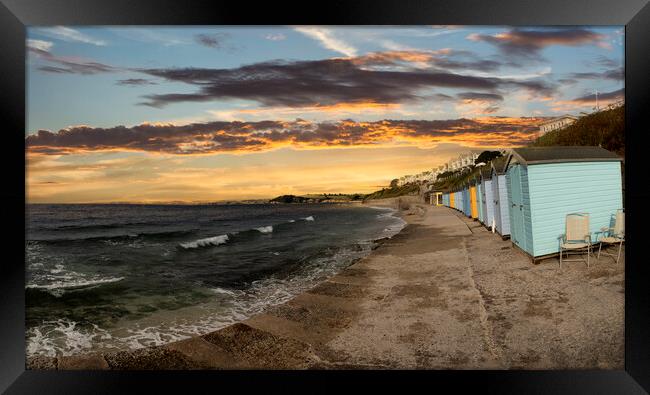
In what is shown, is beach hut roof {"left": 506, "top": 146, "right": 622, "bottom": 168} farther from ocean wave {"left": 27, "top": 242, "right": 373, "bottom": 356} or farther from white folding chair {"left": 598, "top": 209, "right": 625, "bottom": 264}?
ocean wave {"left": 27, "top": 242, "right": 373, "bottom": 356}

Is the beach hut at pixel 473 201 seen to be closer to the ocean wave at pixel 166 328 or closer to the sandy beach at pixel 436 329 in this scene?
the sandy beach at pixel 436 329

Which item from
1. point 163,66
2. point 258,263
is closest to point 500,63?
point 163,66

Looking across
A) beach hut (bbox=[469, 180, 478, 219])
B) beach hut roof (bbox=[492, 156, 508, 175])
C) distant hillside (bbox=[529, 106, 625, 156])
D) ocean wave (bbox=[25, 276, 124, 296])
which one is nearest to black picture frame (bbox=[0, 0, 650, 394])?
distant hillside (bbox=[529, 106, 625, 156])

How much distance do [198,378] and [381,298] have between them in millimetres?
2852

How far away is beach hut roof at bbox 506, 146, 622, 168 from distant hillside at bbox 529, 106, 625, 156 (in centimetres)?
13

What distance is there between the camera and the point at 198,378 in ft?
14.0

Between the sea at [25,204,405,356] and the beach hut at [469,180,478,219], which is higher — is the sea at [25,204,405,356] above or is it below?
below

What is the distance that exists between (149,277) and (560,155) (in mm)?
A: 10608

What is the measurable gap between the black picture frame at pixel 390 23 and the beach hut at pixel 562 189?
8.36ft

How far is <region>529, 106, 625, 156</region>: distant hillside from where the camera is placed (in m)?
6.53

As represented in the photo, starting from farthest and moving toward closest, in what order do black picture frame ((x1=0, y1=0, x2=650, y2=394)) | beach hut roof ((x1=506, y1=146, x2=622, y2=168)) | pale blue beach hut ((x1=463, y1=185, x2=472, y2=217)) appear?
1. pale blue beach hut ((x1=463, y1=185, x2=472, y2=217))
2. beach hut roof ((x1=506, y1=146, x2=622, y2=168))
3. black picture frame ((x1=0, y1=0, x2=650, y2=394))

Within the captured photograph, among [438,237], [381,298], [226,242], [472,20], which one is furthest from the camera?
[226,242]

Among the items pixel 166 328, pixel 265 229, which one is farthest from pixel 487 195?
pixel 265 229

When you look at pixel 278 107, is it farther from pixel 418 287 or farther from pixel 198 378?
pixel 198 378
